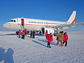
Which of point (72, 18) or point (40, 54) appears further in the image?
point (72, 18)

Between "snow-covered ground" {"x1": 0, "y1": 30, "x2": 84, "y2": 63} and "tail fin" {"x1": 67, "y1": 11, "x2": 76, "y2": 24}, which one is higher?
"tail fin" {"x1": 67, "y1": 11, "x2": 76, "y2": 24}

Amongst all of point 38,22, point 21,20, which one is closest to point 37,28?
point 38,22

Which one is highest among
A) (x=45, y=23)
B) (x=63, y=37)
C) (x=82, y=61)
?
(x=45, y=23)

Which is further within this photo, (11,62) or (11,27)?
(11,27)

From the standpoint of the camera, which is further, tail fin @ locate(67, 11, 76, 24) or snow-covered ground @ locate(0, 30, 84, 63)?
tail fin @ locate(67, 11, 76, 24)

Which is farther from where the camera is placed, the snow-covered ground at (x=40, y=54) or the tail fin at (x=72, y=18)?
the tail fin at (x=72, y=18)

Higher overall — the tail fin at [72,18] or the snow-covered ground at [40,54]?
the tail fin at [72,18]

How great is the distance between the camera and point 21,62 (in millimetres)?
3469

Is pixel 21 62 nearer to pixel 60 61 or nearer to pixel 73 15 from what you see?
pixel 60 61

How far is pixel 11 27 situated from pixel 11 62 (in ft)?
40.1

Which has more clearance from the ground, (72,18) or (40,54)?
(72,18)

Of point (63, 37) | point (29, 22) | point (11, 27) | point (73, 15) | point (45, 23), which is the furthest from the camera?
point (73, 15)

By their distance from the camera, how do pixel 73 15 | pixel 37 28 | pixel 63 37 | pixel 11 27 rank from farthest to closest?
pixel 73 15 → pixel 37 28 → pixel 11 27 → pixel 63 37

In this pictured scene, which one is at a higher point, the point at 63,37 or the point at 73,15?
the point at 73,15
